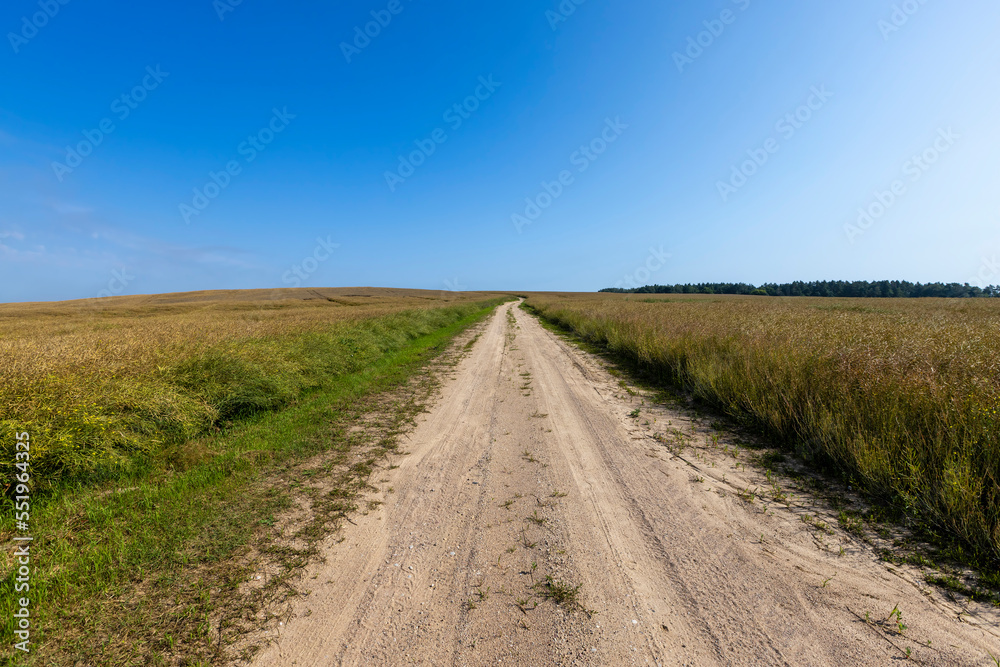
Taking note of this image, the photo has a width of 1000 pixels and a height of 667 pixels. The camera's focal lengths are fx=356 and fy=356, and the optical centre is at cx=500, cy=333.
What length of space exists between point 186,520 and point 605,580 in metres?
4.29

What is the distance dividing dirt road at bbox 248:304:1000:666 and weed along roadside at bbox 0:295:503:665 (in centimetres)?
52

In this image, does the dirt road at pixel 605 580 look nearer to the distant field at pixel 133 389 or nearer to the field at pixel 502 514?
the field at pixel 502 514

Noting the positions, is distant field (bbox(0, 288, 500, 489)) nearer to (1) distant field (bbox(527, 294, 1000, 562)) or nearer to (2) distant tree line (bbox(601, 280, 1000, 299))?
(1) distant field (bbox(527, 294, 1000, 562))

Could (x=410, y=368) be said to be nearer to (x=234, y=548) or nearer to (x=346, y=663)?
(x=234, y=548)

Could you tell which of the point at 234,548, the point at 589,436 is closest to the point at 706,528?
the point at 589,436

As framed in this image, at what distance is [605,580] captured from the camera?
10.0ft

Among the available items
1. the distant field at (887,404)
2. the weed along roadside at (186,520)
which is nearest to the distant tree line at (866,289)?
the distant field at (887,404)

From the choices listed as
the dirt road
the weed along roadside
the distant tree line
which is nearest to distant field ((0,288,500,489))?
the weed along roadside

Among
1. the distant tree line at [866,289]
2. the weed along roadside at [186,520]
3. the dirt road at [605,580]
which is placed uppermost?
the distant tree line at [866,289]

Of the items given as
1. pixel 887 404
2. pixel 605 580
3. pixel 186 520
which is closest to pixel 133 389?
pixel 186 520

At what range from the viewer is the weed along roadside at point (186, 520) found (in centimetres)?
252

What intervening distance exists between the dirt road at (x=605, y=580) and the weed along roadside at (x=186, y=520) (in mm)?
518

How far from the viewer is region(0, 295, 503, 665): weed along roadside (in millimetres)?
2516

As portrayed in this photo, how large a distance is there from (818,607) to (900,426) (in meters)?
3.35
